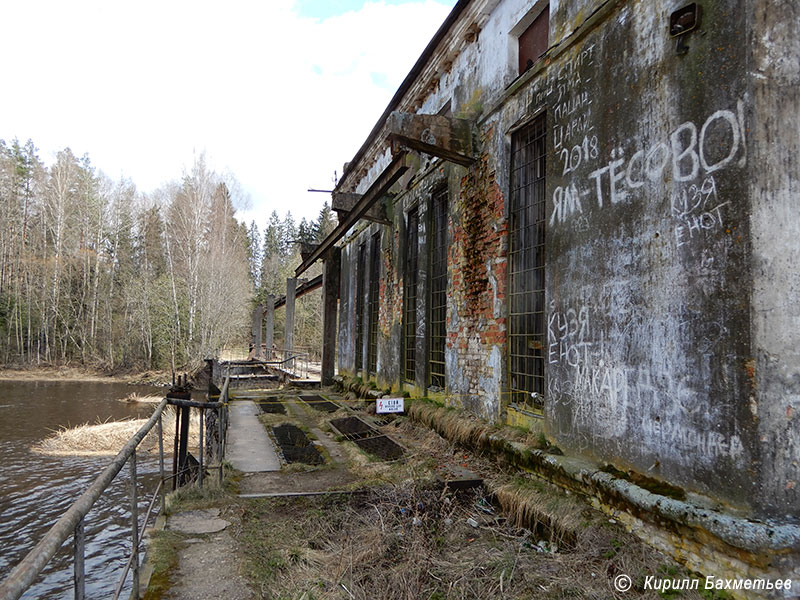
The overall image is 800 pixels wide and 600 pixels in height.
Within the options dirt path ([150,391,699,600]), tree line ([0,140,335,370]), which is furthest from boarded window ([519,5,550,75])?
tree line ([0,140,335,370])

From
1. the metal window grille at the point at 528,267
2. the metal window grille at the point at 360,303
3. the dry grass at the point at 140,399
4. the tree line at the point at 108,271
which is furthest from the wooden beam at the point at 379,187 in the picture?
the tree line at the point at 108,271

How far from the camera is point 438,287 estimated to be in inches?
363

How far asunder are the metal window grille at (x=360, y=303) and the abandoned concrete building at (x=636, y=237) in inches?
251

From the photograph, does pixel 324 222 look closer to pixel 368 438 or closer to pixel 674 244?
pixel 368 438

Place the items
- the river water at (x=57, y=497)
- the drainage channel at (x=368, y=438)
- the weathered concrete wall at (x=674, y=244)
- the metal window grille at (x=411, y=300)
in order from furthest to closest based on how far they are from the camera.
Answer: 1. the metal window grille at (x=411, y=300)
2. the drainage channel at (x=368, y=438)
3. the river water at (x=57, y=497)
4. the weathered concrete wall at (x=674, y=244)

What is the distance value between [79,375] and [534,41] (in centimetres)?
3308

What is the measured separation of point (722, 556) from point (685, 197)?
253 centimetres

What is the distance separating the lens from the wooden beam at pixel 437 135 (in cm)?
714

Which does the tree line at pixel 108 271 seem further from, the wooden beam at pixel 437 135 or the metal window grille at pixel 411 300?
the wooden beam at pixel 437 135

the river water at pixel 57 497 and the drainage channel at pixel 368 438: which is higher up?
the drainage channel at pixel 368 438

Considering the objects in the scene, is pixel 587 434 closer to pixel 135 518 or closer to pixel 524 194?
pixel 524 194

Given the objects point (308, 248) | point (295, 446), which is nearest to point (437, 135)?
point (295, 446)

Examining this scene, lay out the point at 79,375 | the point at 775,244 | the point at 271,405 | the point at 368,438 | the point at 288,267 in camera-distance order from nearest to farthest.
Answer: the point at 775,244, the point at 368,438, the point at 271,405, the point at 79,375, the point at 288,267

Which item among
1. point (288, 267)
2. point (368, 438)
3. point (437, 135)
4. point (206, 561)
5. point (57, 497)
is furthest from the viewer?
point (288, 267)
